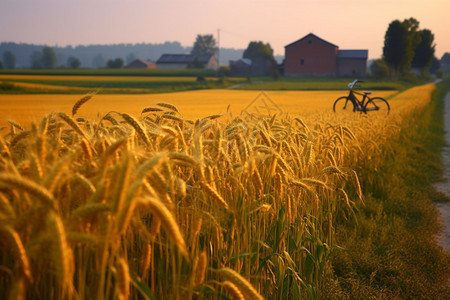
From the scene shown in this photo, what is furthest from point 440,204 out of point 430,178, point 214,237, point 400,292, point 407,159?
point 214,237

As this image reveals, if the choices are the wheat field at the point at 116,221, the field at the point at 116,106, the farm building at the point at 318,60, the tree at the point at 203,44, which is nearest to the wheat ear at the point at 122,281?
the wheat field at the point at 116,221

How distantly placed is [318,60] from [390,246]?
234 feet

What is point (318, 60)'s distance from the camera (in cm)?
7212

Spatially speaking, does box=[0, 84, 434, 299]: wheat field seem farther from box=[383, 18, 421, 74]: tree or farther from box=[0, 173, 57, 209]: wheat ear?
box=[383, 18, 421, 74]: tree

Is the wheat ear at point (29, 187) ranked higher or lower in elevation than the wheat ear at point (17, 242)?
higher

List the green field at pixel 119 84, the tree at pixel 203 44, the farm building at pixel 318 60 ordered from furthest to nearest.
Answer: the tree at pixel 203 44 < the farm building at pixel 318 60 < the green field at pixel 119 84

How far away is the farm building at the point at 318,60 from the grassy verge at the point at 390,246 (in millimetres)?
67987

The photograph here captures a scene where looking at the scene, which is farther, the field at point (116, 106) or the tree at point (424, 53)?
the tree at point (424, 53)

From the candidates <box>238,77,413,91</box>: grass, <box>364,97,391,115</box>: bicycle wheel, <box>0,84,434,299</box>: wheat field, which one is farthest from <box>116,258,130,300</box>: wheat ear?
<box>238,77,413,91</box>: grass

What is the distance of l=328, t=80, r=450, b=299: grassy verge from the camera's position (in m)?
3.34

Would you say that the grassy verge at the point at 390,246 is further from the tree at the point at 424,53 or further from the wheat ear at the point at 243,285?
the tree at the point at 424,53

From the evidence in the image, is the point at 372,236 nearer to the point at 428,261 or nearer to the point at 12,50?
the point at 428,261

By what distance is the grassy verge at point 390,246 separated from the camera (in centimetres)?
334

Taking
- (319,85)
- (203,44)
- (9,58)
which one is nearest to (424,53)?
(319,85)
